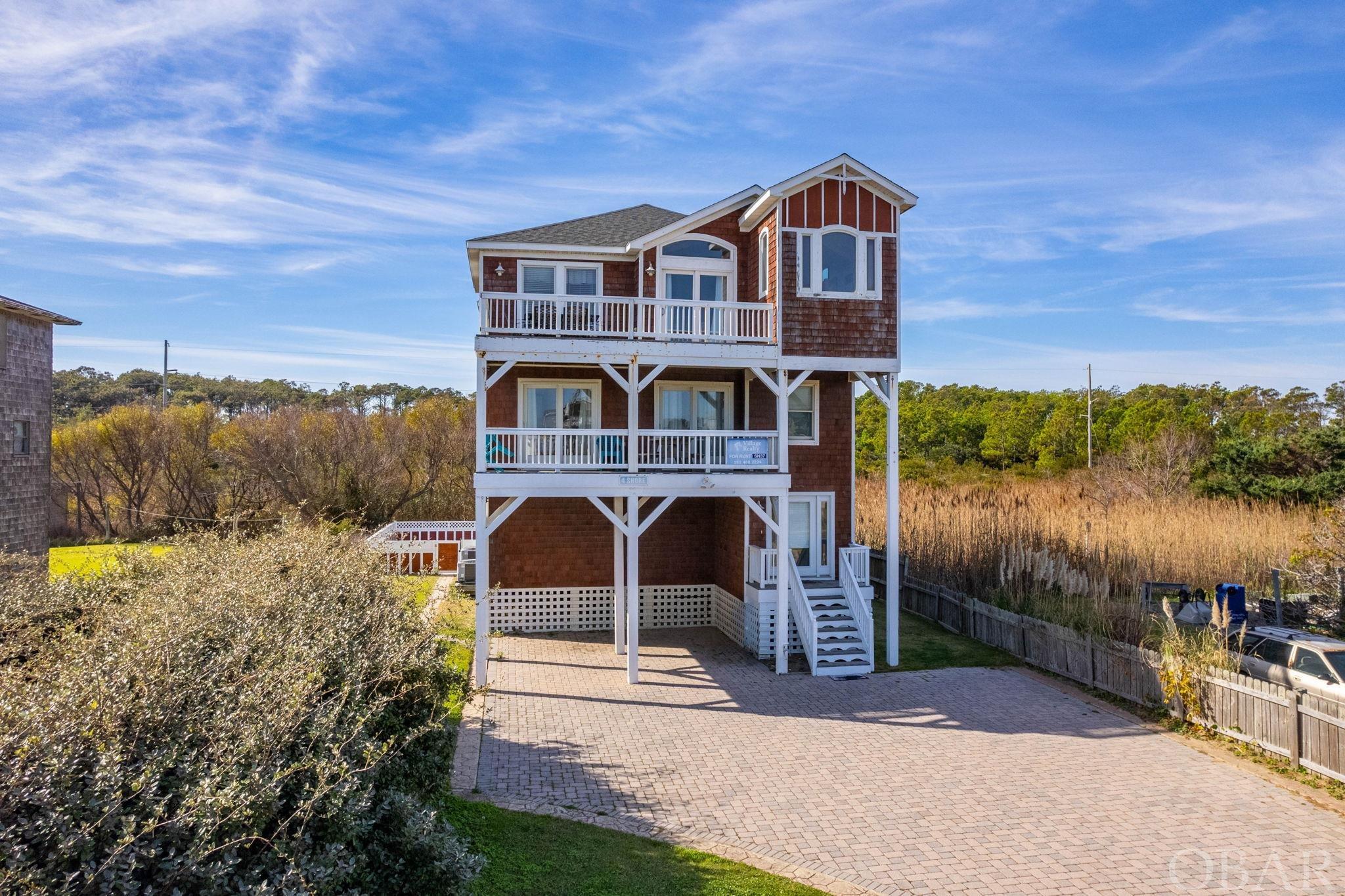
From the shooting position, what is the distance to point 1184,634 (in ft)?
40.3

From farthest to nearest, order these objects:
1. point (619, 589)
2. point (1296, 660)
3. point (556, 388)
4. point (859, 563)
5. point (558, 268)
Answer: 1. point (556, 388)
2. point (558, 268)
3. point (859, 563)
4. point (619, 589)
5. point (1296, 660)

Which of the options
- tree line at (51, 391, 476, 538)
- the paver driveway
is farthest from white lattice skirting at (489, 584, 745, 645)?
tree line at (51, 391, 476, 538)

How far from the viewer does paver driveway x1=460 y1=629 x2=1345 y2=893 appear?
24.5ft

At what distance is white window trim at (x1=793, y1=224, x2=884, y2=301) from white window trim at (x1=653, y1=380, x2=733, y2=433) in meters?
3.23

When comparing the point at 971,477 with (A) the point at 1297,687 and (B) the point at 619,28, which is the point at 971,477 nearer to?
(A) the point at 1297,687

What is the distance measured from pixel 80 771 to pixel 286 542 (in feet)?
18.2

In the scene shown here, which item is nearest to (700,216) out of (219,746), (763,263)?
(763,263)

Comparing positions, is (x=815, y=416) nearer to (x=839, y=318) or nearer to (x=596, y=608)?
(x=839, y=318)

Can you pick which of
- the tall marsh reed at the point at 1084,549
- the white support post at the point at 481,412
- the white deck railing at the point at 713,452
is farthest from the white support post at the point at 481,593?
the tall marsh reed at the point at 1084,549

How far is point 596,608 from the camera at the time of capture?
17.7m

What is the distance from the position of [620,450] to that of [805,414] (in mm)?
4354

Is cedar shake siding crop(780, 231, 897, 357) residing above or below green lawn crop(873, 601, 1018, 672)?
above

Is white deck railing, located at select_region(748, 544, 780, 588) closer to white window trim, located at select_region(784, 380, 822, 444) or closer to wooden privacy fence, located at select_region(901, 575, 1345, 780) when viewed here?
white window trim, located at select_region(784, 380, 822, 444)

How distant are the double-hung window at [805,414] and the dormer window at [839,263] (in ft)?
7.63
